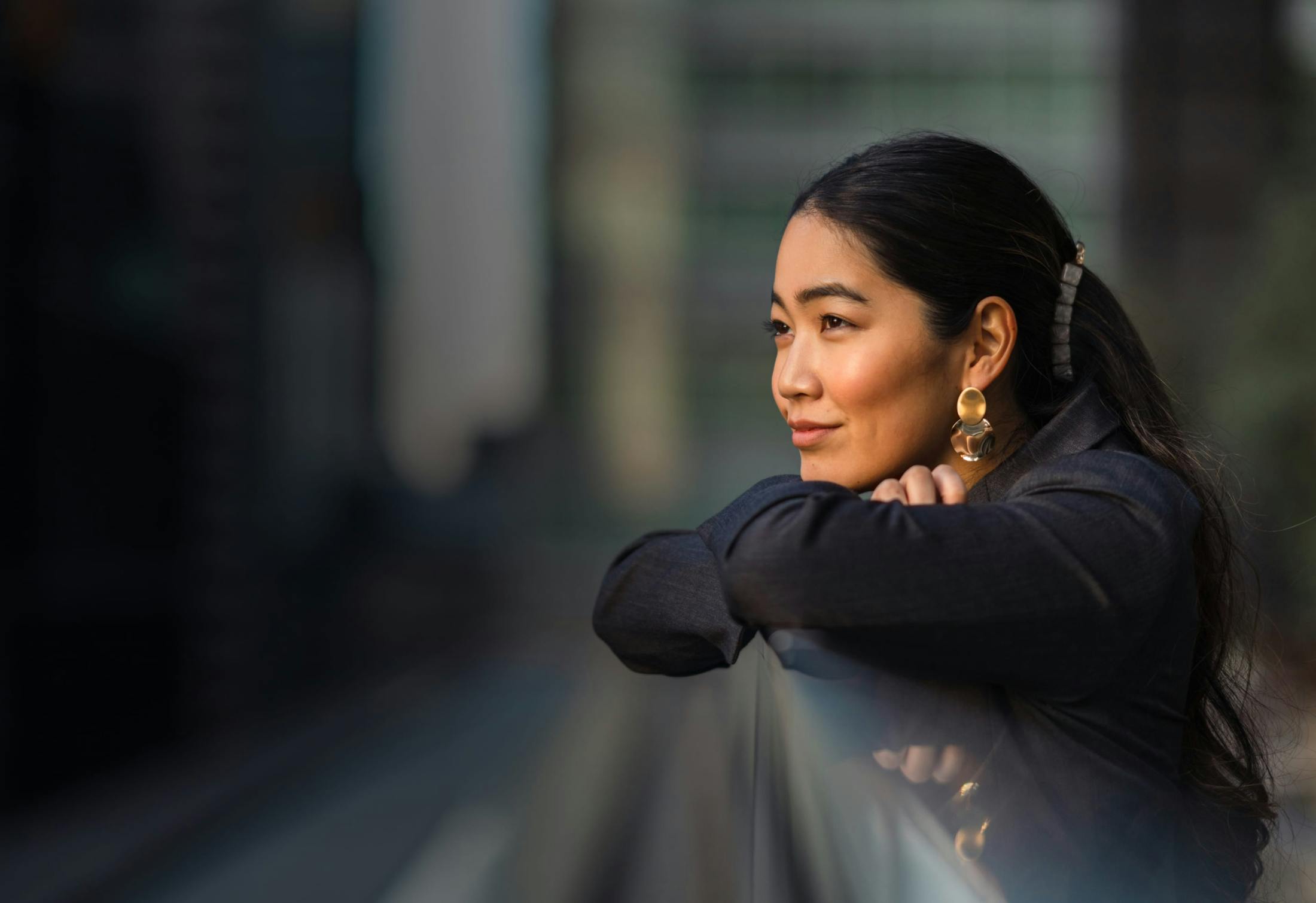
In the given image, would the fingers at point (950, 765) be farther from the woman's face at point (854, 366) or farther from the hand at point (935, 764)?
the woman's face at point (854, 366)

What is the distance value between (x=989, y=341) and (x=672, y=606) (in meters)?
0.50

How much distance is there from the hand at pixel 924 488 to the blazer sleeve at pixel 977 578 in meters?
0.13

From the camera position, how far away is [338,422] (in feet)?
119

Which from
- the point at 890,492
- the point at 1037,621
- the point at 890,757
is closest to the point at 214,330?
the point at 890,492

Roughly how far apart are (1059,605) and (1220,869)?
1.46 feet

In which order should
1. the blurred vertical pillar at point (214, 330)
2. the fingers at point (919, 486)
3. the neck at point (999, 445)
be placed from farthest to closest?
the blurred vertical pillar at point (214, 330)
the neck at point (999, 445)
the fingers at point (919, 486)

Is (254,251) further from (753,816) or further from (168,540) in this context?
(753,816)

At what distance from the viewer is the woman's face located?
1.45 meters

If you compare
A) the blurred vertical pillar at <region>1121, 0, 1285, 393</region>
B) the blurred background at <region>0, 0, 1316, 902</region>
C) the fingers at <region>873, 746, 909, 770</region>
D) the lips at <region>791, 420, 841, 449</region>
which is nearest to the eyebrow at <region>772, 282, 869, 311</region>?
the lips at <region>791, 420, 841, 449</region>

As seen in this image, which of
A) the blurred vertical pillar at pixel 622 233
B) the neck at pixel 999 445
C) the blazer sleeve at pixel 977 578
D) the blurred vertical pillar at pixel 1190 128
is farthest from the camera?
the blurred vertical pillar at pixel 622 233

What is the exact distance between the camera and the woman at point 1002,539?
1173 mm

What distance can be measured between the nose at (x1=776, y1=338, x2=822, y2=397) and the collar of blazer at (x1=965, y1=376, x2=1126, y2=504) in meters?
0.22

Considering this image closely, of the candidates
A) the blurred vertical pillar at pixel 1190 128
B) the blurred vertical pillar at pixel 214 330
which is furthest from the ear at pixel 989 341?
the blurred vertical pillar at pixel 1190 128

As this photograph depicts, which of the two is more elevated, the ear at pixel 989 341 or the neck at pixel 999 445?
the ear at pixel 989 341
